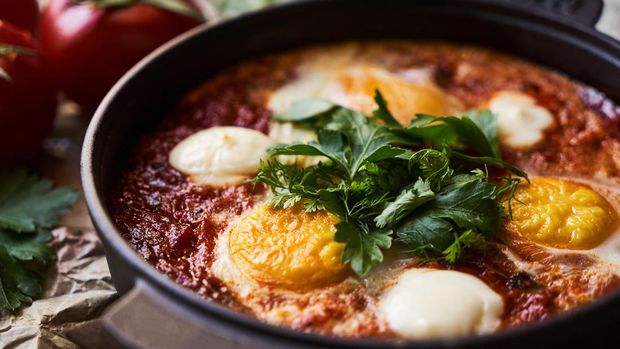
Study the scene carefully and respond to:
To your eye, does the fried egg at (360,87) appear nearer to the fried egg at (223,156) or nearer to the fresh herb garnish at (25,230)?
the fried egg at (223,156)

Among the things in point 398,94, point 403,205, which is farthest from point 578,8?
point 403,205

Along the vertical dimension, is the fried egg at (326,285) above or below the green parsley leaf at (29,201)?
above

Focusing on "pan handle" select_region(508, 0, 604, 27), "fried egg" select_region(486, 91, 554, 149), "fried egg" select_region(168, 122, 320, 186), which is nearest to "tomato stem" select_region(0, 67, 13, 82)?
"fried egg" select_region(168, 122, 320, 186)

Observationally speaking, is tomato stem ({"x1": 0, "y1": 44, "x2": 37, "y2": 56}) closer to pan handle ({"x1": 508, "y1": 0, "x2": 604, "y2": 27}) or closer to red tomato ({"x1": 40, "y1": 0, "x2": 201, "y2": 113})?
red tomato ({"x1": 40, "y1": 0, "x2": 201, "y2": 113})

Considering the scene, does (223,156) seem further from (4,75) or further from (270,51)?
(4,75)

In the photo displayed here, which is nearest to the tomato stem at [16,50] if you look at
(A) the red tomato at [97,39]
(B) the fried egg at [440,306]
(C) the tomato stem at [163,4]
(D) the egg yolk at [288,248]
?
(A) the red tomato at [97,39]

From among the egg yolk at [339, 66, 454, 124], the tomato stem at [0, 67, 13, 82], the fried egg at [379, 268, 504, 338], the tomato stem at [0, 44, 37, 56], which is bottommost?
the fried egg at [379, 268, 504, 338]

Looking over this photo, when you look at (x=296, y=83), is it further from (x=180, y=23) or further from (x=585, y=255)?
(x=585, y=255)
